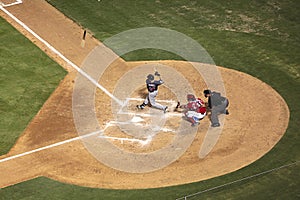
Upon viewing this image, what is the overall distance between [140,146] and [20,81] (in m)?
7.67

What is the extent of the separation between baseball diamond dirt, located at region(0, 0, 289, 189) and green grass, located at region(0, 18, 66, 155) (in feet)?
1.41

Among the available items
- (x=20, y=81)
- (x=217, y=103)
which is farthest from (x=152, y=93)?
(x=20, y=81)

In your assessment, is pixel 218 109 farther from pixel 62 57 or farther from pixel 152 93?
pixel 62 57

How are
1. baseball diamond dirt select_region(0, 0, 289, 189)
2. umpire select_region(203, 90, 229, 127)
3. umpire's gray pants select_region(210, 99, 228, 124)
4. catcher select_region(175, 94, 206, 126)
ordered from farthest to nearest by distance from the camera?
umpire select_region(203, 90, 229, 127)
umpire's gray pants select_region(210, 99, 228, 124)
catcher select_region(175, 94, 206, 126)
baseball diamond dirt select_region(0, 0, 289, 189)

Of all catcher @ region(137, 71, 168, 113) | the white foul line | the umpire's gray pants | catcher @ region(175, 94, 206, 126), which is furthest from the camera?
the white foul line

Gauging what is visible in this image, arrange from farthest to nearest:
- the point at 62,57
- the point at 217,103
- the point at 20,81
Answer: the point at 62,57
the point at 20,81
the point at 217,103

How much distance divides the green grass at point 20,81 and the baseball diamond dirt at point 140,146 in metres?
0.43

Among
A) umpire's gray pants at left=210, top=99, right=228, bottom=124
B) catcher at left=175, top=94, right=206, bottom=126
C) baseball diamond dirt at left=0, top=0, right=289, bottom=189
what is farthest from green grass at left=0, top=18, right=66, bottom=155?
umpire's gray pants at left=210, top=99, right=228, bottom=124

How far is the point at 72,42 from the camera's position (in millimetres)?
35125

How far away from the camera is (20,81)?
105ft

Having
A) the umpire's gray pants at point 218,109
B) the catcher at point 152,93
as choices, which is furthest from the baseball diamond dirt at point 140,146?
the catcher at point 152,93

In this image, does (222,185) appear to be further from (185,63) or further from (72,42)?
(72,42)

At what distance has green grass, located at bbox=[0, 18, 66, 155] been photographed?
29.0 m

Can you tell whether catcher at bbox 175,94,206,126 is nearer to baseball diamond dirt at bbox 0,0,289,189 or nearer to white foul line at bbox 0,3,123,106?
baseball diamond dirt at bbox 0,0,289,189
